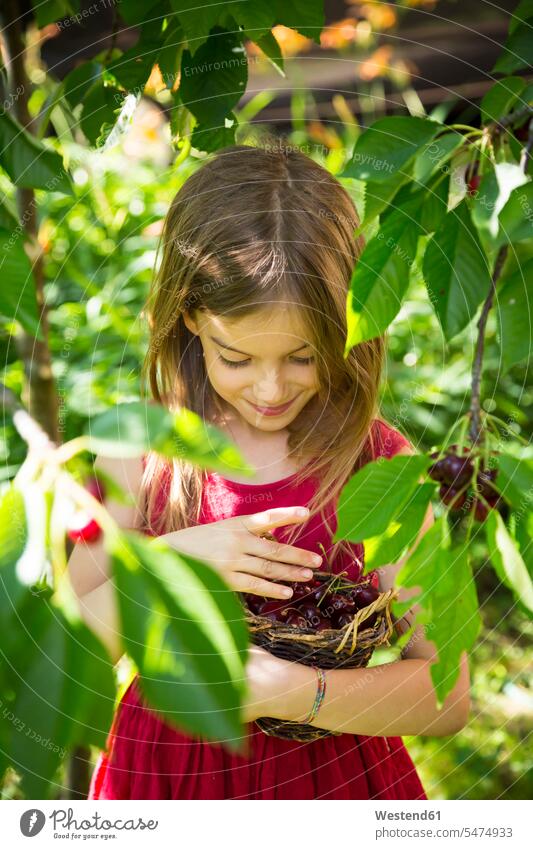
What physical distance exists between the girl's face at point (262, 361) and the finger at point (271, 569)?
0.11 metres

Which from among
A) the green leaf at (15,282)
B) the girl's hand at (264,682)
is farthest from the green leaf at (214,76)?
the girl's hand at (264,682)

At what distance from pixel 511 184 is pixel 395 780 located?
Answer: 0.45m

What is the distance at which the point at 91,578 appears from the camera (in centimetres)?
62

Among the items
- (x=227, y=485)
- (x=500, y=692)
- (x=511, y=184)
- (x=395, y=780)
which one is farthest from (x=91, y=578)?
(x=500, y=692)

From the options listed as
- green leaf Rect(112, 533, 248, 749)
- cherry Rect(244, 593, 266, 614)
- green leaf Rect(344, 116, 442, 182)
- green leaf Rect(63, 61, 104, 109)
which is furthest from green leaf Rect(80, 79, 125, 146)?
green leaf Rect(112, 533, 248, 749)

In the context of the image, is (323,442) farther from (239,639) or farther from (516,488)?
(239,639)

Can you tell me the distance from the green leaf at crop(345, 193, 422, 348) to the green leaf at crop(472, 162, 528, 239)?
0.05 meters

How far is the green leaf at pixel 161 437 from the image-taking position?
0.19 meters

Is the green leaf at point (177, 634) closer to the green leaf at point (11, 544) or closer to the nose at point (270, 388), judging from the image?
the green leaf at point (11, 544)

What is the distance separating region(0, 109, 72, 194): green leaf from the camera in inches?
15.6

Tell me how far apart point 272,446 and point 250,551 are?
0.60 feet

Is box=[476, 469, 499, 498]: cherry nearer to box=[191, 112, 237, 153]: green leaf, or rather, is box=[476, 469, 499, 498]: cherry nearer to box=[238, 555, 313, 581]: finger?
box=[238, 555, 313, 581]: finger
